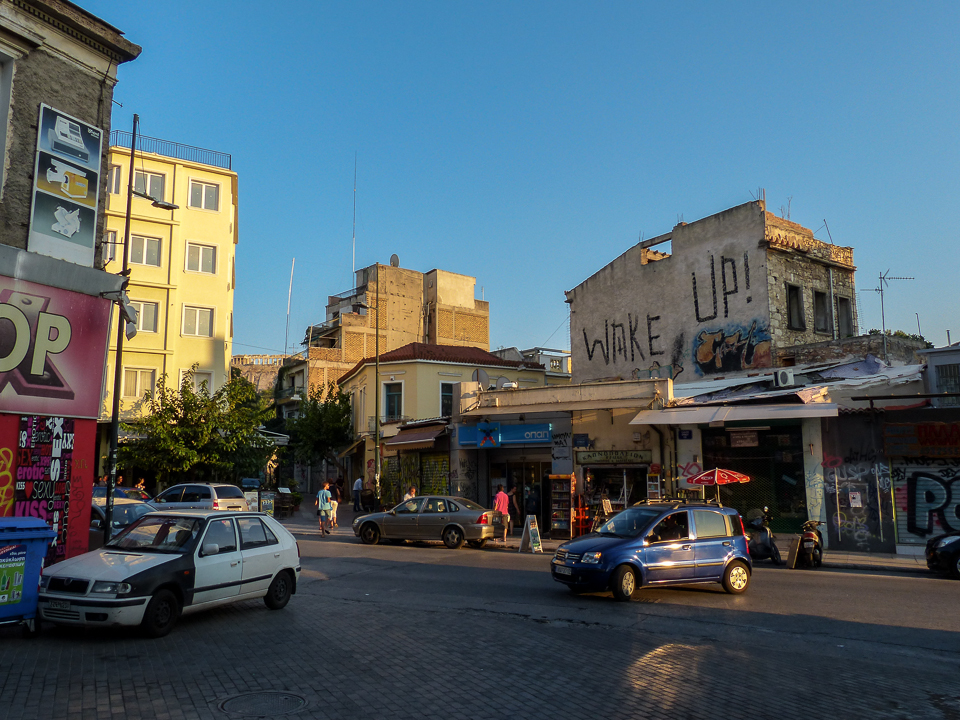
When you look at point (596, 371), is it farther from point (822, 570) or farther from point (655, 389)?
point (822, 570)

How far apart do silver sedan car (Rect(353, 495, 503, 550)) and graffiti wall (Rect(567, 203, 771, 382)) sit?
13.3m

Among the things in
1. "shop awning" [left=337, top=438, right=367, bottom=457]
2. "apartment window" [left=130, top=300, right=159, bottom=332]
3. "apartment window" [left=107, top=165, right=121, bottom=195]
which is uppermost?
"apartment window" [left=107, top=165, right=121, bottom=195]

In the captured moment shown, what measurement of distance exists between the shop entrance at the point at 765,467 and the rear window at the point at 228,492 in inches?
599

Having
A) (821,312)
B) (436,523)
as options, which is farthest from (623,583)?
(821,312)

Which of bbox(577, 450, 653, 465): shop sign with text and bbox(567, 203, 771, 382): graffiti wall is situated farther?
bbox(567, 203, 771, 382): graffiti wall

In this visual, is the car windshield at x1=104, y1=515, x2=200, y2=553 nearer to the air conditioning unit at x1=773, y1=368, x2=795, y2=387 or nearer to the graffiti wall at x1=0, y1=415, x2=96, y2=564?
the graffiti wall at x1=0, y1=415, x2=96, y2=564

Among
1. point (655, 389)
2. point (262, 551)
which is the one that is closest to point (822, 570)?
point (655, 389)

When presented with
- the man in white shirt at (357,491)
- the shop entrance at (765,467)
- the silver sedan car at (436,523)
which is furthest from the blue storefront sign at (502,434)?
the man in white shirt at (357,491)

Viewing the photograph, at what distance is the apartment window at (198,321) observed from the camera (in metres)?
34.2

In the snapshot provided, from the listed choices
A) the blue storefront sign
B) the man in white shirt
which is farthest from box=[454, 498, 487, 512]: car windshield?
the man in white shirt

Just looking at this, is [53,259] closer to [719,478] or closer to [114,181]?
[719,478]

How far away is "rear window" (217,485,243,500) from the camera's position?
76.5ft

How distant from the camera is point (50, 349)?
12805mm

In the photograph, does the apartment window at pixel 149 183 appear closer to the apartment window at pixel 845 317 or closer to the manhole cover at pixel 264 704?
the apartment window at pixel 845 317
